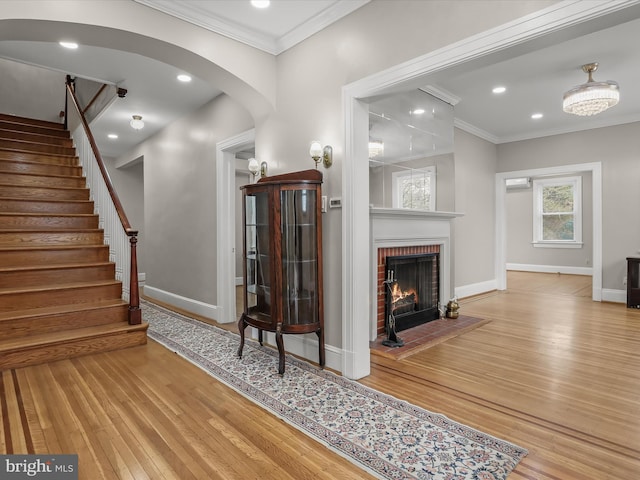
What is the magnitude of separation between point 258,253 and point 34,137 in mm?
4918

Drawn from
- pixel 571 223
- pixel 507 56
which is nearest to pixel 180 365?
pixel 507 56

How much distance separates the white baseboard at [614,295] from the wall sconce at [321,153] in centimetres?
554

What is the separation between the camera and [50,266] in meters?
3.96

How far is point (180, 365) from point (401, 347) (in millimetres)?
2074

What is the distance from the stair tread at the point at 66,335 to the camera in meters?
3.12

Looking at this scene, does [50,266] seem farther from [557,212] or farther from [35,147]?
[557,212]

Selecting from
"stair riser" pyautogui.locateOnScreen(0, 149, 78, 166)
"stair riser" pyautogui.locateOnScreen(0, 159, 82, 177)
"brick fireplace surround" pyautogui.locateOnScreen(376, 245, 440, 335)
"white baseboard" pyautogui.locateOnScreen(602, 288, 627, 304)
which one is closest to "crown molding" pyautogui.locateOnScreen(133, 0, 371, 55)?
"brick fireplace surround" pyautogui.locateOnScreen(376, 245, 440, 335)

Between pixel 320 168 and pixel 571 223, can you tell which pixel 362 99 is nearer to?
pixel 320 168

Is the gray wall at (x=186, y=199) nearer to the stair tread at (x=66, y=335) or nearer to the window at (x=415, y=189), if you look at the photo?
the stair tread at (x=66, y=335)

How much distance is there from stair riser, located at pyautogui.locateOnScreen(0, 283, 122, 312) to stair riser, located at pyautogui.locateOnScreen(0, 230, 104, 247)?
2.82 feet

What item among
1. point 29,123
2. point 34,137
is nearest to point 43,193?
point 34,137

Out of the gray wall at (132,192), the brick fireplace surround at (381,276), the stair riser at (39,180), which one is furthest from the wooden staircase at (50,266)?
the gray wall at (132,192)

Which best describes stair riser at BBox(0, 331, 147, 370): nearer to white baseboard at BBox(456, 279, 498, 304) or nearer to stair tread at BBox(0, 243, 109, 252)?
stair tread at BBox(0, 243, 109, 252)

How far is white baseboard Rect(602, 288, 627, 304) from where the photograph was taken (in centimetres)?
564
